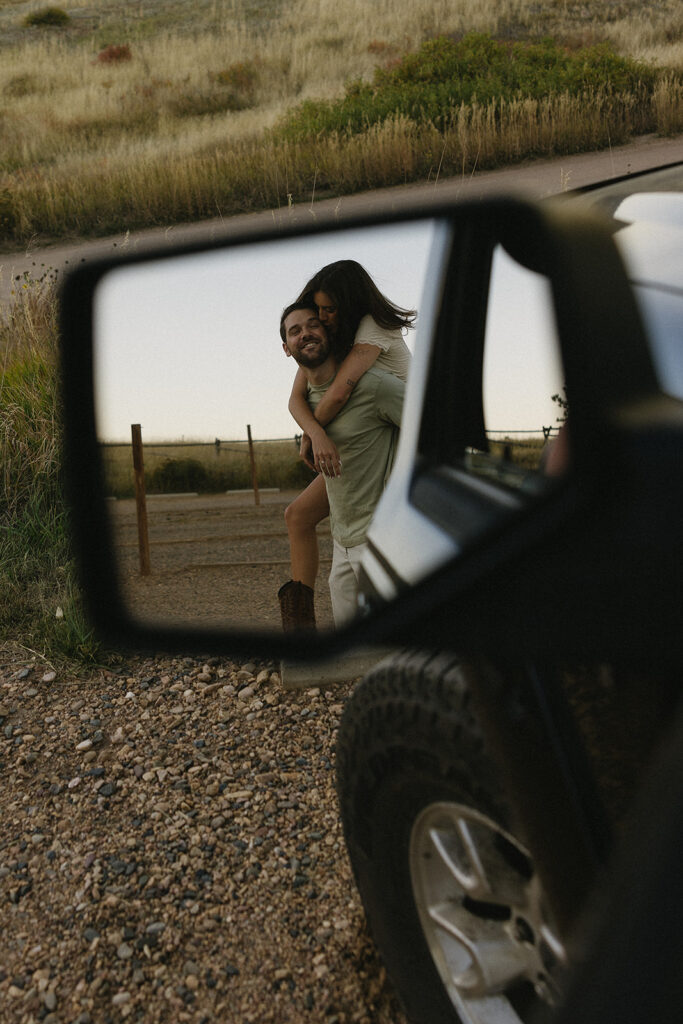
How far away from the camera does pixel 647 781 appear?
2.63ft

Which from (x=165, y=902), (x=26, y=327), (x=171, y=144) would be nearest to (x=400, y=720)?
(x=165, y=902)

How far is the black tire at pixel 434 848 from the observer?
1.39m

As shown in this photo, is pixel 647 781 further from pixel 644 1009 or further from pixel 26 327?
pixel 26 327

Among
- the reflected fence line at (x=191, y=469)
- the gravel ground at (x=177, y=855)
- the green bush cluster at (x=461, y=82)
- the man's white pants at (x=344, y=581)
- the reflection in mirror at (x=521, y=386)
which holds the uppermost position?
the green bush cluster at (x=461, y=82)

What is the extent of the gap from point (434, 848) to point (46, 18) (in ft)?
170

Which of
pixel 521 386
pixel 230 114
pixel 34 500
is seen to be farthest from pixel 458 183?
pixel 230 114

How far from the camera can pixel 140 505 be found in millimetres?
1534

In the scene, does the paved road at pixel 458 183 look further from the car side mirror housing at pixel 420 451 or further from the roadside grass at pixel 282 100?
the car side mirror housing at pixel 420 451

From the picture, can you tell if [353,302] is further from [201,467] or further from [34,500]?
[34,500]

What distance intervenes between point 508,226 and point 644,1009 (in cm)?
84

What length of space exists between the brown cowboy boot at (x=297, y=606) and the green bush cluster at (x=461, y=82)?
16059 millimetres

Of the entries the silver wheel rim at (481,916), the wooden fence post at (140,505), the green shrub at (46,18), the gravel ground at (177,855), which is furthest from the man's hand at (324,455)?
the green shrub at (46,18)

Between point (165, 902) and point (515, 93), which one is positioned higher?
point (515, 93)

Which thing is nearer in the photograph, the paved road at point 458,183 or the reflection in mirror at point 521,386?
the reflection in mirror at point 521,386
